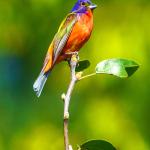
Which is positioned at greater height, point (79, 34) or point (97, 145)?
point (79, 34)

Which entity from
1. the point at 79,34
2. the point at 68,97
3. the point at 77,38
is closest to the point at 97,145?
the point at 68,97

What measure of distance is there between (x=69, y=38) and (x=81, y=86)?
3.93m

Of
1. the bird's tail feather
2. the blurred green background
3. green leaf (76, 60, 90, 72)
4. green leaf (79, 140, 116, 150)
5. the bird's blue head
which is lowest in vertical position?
the blurred green background

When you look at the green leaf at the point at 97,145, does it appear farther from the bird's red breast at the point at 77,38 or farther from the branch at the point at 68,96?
the bird's red breast at the point at 77,38

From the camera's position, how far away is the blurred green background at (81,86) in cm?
589

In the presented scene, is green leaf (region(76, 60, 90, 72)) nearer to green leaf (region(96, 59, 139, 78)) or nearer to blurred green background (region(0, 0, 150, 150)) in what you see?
green leaf (region(96, 59, 139, 78))

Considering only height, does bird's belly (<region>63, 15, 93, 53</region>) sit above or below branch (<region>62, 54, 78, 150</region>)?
above

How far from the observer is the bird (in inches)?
85.0

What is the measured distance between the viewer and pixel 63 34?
240 cm

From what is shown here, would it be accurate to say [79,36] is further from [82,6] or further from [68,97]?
[68,97]

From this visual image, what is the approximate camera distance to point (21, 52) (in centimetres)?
664

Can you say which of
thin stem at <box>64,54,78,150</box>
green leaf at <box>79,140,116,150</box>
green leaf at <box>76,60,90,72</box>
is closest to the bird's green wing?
green leaf at <box>76,60,90,72</box>

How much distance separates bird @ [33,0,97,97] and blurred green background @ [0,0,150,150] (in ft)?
10.3

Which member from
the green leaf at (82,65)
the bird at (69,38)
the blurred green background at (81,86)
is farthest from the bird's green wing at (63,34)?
the blurred green background at (81,86)
